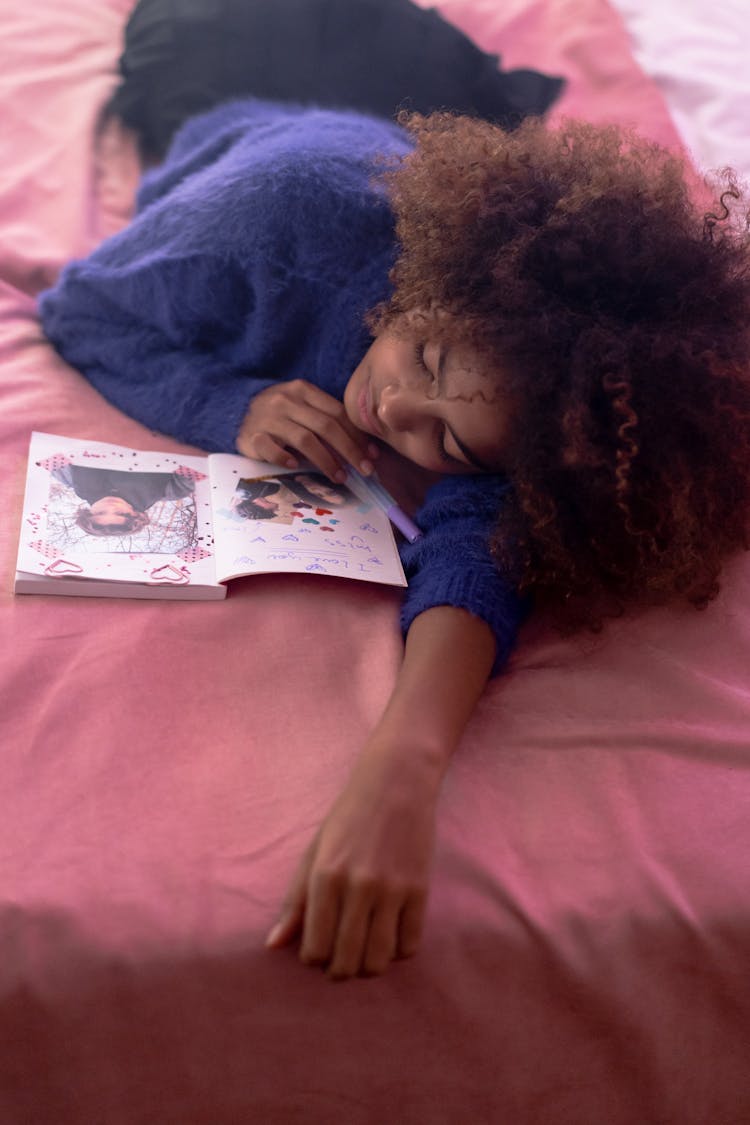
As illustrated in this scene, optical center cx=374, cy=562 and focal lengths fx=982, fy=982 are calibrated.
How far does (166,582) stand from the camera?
2.78 feet

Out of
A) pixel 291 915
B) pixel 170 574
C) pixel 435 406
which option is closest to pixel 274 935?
pixel 291 915

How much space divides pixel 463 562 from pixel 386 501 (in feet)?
0.56

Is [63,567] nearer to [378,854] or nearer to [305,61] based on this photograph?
[378,854]

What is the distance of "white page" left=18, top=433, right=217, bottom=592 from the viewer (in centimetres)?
84

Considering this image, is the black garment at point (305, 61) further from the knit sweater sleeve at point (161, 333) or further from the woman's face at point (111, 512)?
the woman's face at point (111, 512)

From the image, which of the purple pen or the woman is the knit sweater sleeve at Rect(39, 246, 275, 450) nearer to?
the woman

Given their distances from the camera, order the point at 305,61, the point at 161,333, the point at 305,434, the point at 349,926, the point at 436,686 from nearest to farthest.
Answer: the point at 349,926 < the point at 436,686 < the point at 305,434 < the point at 161,333 < the point at 305,61

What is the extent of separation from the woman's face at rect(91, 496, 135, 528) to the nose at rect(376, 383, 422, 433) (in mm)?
256

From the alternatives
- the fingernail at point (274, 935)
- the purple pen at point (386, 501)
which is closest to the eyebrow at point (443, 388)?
the purple pen at point (386, 501)

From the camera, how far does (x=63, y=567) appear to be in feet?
2.72

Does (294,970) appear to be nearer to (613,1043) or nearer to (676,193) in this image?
(613,1043)

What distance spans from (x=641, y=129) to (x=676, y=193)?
0.68m

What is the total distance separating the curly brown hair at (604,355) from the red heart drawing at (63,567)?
1.22 ft

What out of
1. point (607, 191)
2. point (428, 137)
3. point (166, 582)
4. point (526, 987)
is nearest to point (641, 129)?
point (428, 137)
